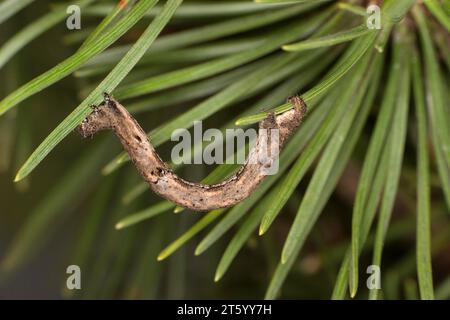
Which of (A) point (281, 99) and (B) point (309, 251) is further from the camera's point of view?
(B) point (309, 251)

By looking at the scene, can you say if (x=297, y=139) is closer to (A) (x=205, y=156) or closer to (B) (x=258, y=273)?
(A) (x=205, y=156)

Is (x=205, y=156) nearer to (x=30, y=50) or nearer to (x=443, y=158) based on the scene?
(x=443, y=158)

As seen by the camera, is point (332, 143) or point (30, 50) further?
point (30, 50)

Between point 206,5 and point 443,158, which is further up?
point 206,5
